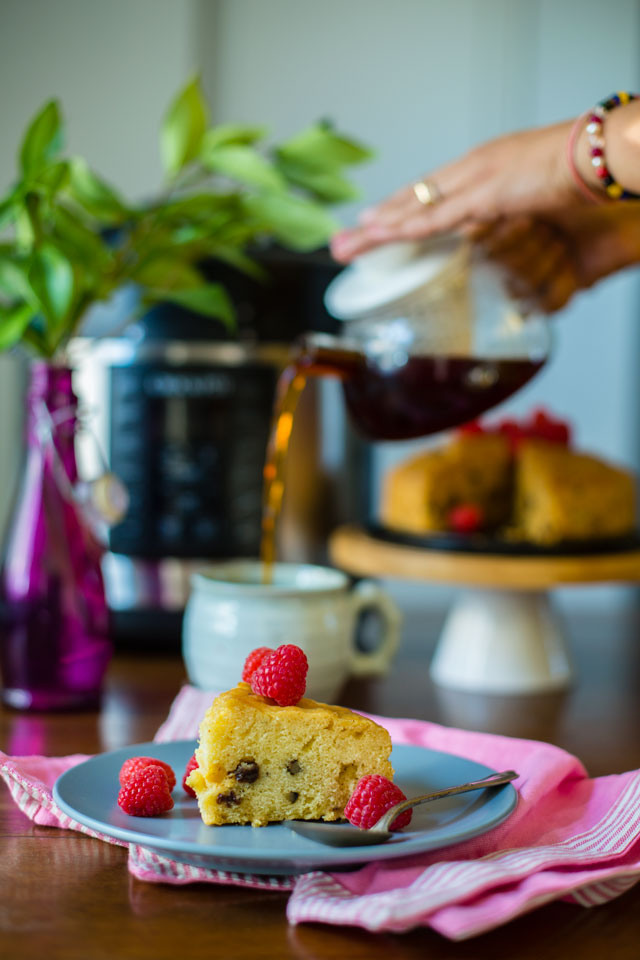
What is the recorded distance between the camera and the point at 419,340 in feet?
3.11

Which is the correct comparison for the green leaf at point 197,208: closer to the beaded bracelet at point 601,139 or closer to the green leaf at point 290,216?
the green leaf at point 290,216

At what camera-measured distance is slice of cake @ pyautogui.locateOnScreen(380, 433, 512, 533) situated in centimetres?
127

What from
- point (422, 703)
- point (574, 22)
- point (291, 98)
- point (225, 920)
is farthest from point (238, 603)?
point (574, 22)

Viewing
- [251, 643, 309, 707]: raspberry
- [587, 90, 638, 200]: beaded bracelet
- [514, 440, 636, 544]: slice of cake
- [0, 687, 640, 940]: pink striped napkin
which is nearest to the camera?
[0, 687, 640, 940]: pink striped napkin

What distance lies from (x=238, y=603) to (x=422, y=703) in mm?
226

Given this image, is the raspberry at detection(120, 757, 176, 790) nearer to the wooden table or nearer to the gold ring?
the wooden table

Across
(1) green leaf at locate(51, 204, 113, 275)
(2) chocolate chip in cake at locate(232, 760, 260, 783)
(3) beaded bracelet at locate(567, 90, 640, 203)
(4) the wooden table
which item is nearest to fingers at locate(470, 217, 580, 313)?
(3) beaded bracelet at locate(567, 90, 640, 203)

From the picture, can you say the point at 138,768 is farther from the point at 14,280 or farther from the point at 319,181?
the point at 319,181

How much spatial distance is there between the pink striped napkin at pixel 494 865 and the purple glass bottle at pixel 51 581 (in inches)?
8.7

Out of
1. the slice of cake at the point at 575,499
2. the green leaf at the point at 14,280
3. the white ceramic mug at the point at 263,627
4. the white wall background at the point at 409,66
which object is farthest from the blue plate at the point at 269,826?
the white wall background at the point at 409,66

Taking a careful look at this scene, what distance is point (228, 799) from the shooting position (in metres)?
0.57

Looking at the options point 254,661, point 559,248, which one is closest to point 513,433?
point 559,248

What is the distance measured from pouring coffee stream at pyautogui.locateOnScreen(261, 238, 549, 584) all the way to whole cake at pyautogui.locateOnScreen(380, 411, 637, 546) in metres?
0.21

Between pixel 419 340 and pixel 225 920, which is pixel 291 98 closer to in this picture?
pixel 419 340
